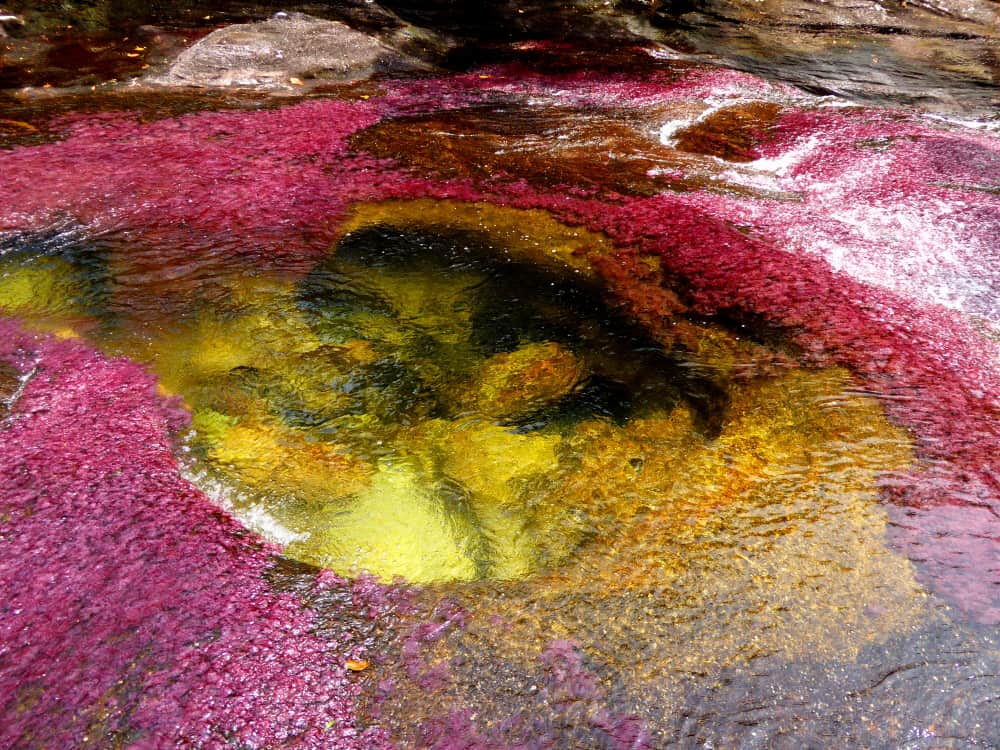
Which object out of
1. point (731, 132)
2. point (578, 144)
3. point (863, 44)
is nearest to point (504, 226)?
point (578, 144)

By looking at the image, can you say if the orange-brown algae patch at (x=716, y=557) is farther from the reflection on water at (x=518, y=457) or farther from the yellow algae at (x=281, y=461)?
the yellow algae at (x=281, y=461)

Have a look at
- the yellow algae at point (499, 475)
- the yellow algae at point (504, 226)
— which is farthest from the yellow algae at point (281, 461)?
the yellow algae at point (504, 226)

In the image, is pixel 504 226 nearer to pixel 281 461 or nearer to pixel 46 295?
Answer: pixel 281 461

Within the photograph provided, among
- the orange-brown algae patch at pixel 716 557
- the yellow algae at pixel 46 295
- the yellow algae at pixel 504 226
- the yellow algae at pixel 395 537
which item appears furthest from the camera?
the yellow algae at pixel 504 226

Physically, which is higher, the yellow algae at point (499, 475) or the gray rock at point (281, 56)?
the gray rock at point (281, 56)

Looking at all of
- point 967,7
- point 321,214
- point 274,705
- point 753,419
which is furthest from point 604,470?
point 967,7

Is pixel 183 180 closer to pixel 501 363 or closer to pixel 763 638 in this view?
pixel 501 363

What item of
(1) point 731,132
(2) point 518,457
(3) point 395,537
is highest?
(1) point 731,132
